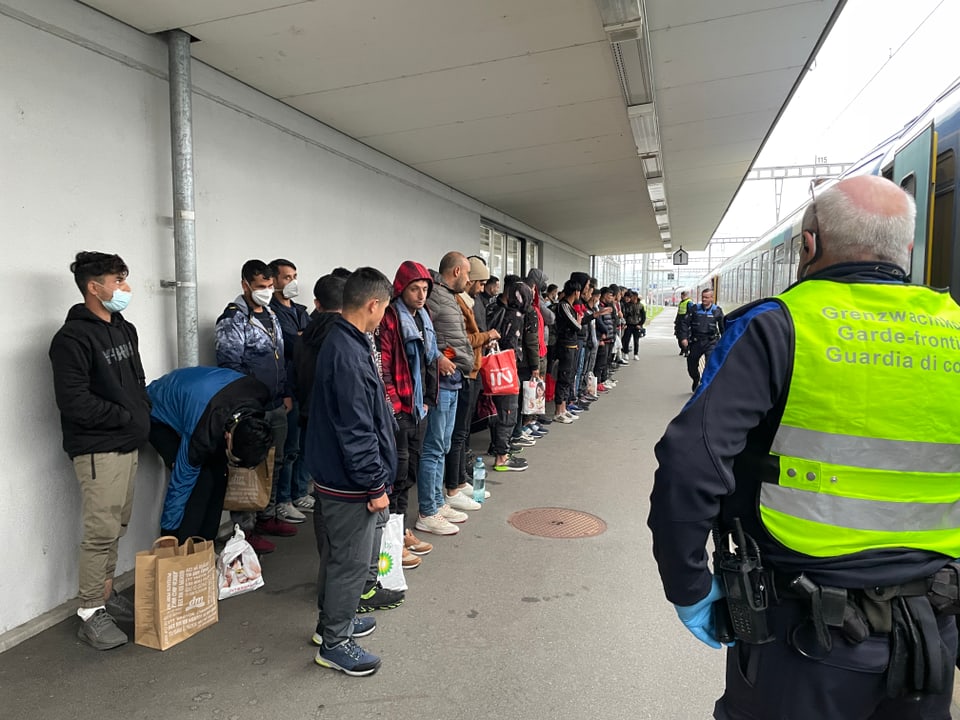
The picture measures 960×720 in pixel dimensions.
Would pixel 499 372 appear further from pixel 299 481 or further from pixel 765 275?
pixel 765 275

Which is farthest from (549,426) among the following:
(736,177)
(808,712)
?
(808,712)

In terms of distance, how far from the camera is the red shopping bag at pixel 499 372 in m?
5.44

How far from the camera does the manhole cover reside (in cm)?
443

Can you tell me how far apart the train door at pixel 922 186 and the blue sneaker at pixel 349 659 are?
378 centimetres

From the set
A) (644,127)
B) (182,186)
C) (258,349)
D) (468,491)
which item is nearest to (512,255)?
(644,127)

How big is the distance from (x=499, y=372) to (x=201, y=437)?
2762 mm

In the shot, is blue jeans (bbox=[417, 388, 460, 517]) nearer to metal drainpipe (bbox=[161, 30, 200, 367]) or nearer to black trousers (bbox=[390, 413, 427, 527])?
black trousers (bbox=[390, 413, 427, 527])

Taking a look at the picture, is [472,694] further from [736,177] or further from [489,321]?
[736,177]

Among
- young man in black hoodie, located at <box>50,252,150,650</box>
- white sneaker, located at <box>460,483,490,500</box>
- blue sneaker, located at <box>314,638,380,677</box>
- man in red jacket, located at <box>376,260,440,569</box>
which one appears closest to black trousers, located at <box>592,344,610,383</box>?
white sneaker, located at <box>460,483,490,500</box>

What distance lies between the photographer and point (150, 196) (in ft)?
12.4

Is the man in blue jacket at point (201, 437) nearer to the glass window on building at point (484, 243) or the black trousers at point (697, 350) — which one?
the glass window on building at point (484, 243)


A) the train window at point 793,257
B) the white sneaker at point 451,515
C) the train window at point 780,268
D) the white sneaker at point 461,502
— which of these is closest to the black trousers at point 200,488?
the white sneaker at point 451,515

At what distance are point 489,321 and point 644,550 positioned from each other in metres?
3.03

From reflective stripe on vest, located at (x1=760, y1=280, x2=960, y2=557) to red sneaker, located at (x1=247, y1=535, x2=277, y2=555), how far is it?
11.7 ft
